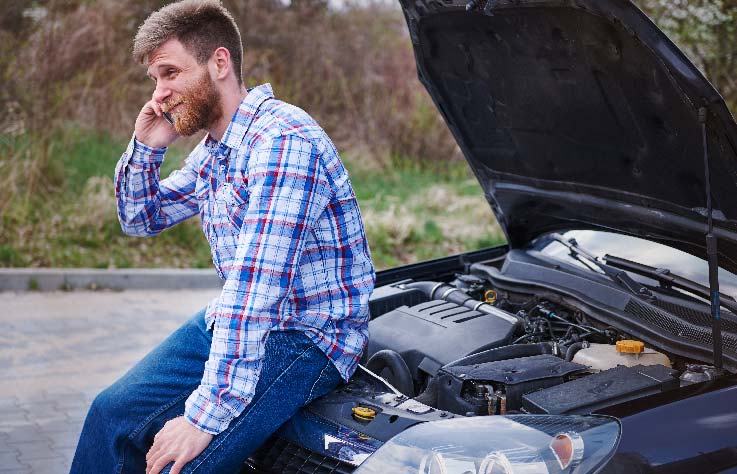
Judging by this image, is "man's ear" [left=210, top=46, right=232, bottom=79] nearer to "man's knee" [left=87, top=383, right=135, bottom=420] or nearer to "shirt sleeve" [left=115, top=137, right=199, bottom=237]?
"shirt sleeve" [left=115, top=137, right=199, bottom=237]

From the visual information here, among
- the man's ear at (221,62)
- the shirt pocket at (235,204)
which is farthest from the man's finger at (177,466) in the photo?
the man's ear at (221,62)

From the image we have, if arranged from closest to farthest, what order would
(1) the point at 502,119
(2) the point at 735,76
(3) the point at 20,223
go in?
(1) the point at 502,119 < (3) the point at 20,223 < (2) the point at 735,76

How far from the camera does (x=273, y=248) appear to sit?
260 cm

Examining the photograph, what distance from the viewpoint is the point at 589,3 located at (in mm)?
2525

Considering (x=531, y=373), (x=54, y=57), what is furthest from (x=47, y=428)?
(x=54, y=57)

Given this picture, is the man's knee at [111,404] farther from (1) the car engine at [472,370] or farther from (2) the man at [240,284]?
(1) the car engine at [472,370]

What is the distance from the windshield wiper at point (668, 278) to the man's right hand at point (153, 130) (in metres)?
1.63

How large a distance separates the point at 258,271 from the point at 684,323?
4.52 ft

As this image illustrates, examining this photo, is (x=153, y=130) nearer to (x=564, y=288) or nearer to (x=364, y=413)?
(x=364, y=413)

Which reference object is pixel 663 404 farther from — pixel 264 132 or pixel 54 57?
pixel 54 57

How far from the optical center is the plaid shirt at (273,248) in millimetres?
2559

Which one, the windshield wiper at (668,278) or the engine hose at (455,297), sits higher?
the windshield wiper at (668,278)

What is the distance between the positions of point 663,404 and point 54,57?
8.98m

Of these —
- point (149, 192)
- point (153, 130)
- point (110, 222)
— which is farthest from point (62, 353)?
point (153, 130)
